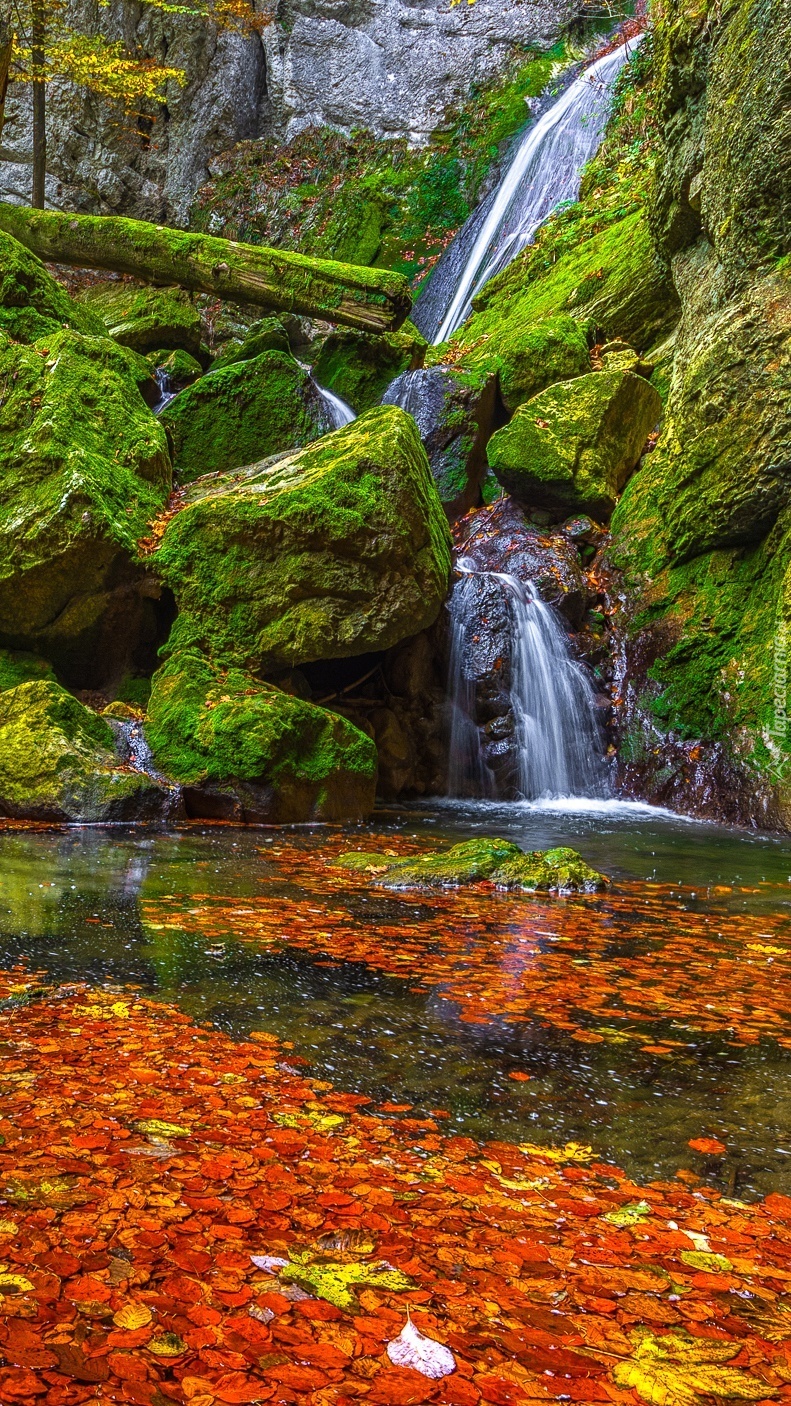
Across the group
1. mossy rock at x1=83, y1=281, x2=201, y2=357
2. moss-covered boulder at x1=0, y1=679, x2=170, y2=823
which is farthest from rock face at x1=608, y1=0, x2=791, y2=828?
mossy rock at x1=83, y1=281, x2=201, y2=357

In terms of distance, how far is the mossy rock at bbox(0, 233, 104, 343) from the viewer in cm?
1069

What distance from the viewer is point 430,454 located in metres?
13.4

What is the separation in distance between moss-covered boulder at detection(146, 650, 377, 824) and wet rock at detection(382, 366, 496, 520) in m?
6.04

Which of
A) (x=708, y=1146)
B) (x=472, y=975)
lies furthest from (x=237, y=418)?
(x=708, y=1146)

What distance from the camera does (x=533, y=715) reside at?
10734 mm

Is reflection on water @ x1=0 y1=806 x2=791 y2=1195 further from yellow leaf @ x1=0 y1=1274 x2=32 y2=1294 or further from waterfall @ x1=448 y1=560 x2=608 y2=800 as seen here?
waterfall @ x1=448 y1=560 x2=608 y2=800

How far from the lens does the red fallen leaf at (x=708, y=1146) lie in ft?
7.79

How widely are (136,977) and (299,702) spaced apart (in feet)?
15.5

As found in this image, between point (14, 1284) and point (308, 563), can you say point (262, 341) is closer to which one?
point (308, 563)

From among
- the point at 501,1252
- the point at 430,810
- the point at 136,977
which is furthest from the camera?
the point at 430,810

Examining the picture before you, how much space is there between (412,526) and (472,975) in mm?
5674

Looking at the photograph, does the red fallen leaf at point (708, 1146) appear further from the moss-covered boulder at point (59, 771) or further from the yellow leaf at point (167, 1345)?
the moss-covered boulder at point (59, 771)

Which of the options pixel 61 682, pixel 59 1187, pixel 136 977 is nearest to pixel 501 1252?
pixel 59 1187

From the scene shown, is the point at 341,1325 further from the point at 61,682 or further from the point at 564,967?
the point at 61,682
